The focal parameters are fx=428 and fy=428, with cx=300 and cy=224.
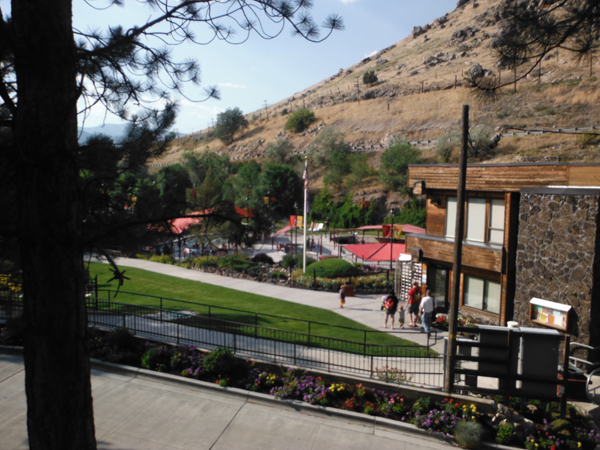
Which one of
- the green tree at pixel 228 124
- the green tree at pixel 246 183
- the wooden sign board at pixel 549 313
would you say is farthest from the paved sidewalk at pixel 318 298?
the green tree at pixel 228 124

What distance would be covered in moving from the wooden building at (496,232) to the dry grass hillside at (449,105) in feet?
41.9

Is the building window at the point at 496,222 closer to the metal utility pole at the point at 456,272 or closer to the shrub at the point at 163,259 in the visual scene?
the metal utility pole at the point at 456,272

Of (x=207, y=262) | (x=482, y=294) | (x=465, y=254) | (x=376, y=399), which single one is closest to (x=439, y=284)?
(x=482, y=294)

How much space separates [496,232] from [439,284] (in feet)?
12.4

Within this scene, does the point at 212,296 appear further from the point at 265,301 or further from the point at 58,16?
the point at 58,16

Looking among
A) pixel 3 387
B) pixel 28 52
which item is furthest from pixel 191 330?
pixel 28 52

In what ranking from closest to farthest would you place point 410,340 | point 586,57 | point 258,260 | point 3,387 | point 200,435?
point 586,57 → point 200,435 → point 3,387 → point 410,340 → point 258,260

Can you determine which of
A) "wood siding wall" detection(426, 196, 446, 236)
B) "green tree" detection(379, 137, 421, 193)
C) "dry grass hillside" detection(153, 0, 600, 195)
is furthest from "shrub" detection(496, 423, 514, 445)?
"green tree" detection(379, 137, 421, 193)

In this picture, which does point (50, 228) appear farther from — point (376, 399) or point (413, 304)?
point (413, 304)

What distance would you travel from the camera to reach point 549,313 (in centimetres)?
1336

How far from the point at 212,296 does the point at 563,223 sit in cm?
1443

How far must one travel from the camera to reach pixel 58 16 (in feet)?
15.2

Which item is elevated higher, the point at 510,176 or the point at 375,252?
the point at 510,176

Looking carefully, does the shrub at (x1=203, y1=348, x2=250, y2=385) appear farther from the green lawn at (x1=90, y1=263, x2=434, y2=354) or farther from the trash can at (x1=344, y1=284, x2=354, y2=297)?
the trash can at (x1=344, y1=284, x2=354, y2=297)
